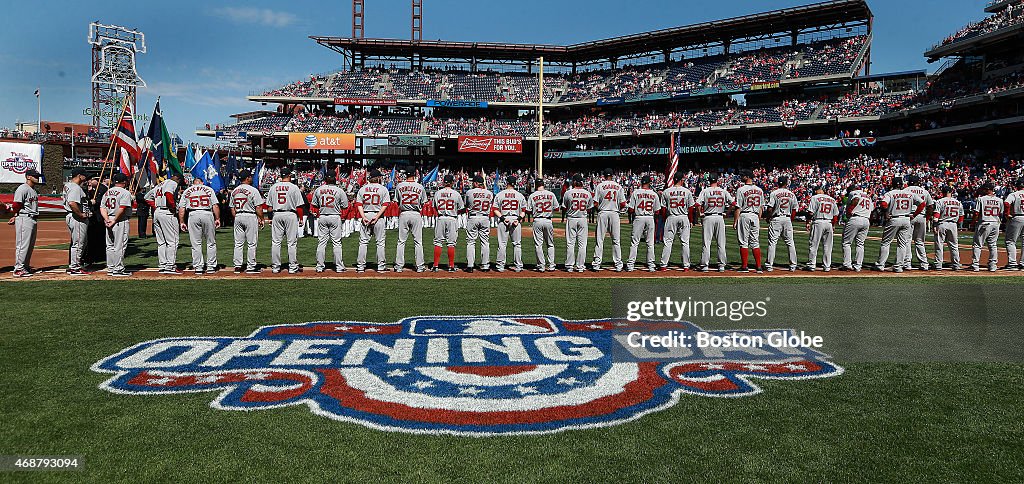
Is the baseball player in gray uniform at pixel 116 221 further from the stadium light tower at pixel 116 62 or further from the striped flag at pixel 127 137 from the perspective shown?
the stadium light tower at pixel 116 62

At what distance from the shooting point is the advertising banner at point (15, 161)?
42.8m

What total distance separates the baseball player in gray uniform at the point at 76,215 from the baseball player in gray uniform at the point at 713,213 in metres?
11.0

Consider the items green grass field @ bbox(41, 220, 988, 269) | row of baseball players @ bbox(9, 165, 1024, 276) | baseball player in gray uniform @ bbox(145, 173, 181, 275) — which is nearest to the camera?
row of baseball players @ bbox(9, 165, 1024, 276)

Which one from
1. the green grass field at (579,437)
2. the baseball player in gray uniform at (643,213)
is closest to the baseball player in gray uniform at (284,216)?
the green grass field at (579,437)

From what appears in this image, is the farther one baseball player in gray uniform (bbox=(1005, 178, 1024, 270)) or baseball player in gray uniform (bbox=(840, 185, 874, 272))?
baseball player in gray uniform (bbox=(1005, 178, 1024, 270))

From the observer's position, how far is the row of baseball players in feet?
33.9

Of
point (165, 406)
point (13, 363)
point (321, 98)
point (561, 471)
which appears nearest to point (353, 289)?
point (13, 363)

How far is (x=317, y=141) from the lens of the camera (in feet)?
172

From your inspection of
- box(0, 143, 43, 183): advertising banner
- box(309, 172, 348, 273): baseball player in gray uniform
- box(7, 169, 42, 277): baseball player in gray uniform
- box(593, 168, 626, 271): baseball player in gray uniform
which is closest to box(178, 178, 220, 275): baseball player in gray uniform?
box(309, 172, 348, 273): baseball player in gray uniform

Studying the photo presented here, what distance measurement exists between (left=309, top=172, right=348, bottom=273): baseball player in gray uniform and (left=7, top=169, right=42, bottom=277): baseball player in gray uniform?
4.39m

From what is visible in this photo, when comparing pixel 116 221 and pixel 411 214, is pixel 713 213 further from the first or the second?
pixel 116 221

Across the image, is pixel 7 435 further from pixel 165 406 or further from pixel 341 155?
pixel 341 155

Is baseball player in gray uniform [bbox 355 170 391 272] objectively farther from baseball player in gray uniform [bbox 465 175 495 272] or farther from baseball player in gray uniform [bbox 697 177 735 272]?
baseball player in gray uniform [bbox 697 177 735 272]

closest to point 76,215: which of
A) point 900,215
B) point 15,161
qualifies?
point 900,215
